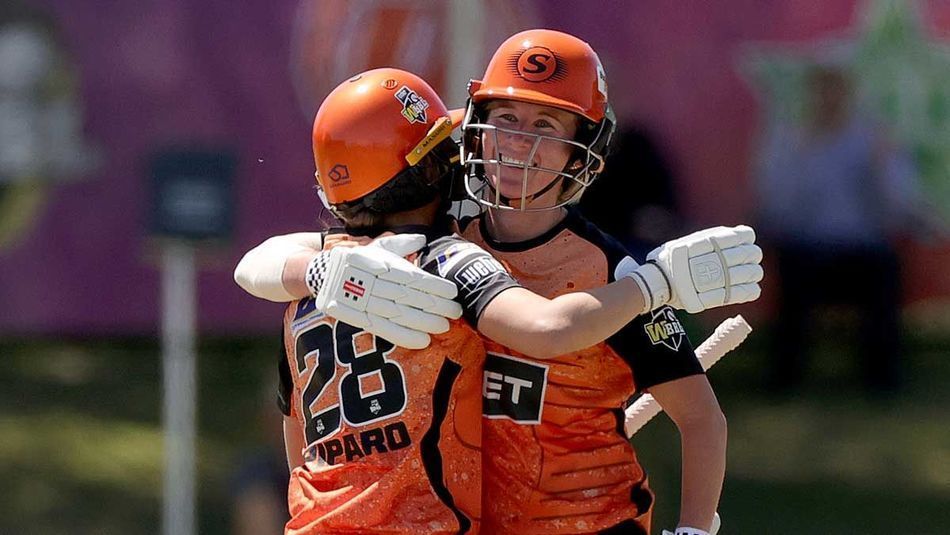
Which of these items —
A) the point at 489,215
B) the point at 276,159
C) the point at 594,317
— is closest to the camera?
the point at 594,317

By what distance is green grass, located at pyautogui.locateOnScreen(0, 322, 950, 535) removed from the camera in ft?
→ 27.3

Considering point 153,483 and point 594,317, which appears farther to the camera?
point 153,483

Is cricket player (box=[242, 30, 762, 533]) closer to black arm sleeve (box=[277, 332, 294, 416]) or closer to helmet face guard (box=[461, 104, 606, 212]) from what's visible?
helmet face guard (box=[461, 104, 606, 212])

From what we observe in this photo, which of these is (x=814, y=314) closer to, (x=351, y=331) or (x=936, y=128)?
(x=936, y=128)

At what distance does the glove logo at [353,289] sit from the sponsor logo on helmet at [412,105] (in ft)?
1.20

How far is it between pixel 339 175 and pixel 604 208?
5.31 meters

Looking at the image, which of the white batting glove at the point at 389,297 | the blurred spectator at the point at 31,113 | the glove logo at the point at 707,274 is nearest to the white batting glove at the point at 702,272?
the glove logo at the point at 707,274

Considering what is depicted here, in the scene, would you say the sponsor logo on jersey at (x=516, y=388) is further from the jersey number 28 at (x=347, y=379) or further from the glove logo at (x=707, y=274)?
the glove logo at (x=707, y=274)

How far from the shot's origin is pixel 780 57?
919 centimetres

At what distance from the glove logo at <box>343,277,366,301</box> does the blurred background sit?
15.7 ft

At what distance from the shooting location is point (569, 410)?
3158mm

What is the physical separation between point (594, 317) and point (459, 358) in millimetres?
306

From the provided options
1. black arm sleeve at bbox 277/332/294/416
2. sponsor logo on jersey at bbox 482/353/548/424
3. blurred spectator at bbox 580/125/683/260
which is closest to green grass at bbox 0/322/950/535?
blurred spectator at bbox 580/125/683/260

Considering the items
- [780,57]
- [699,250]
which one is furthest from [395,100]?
[780,57]
